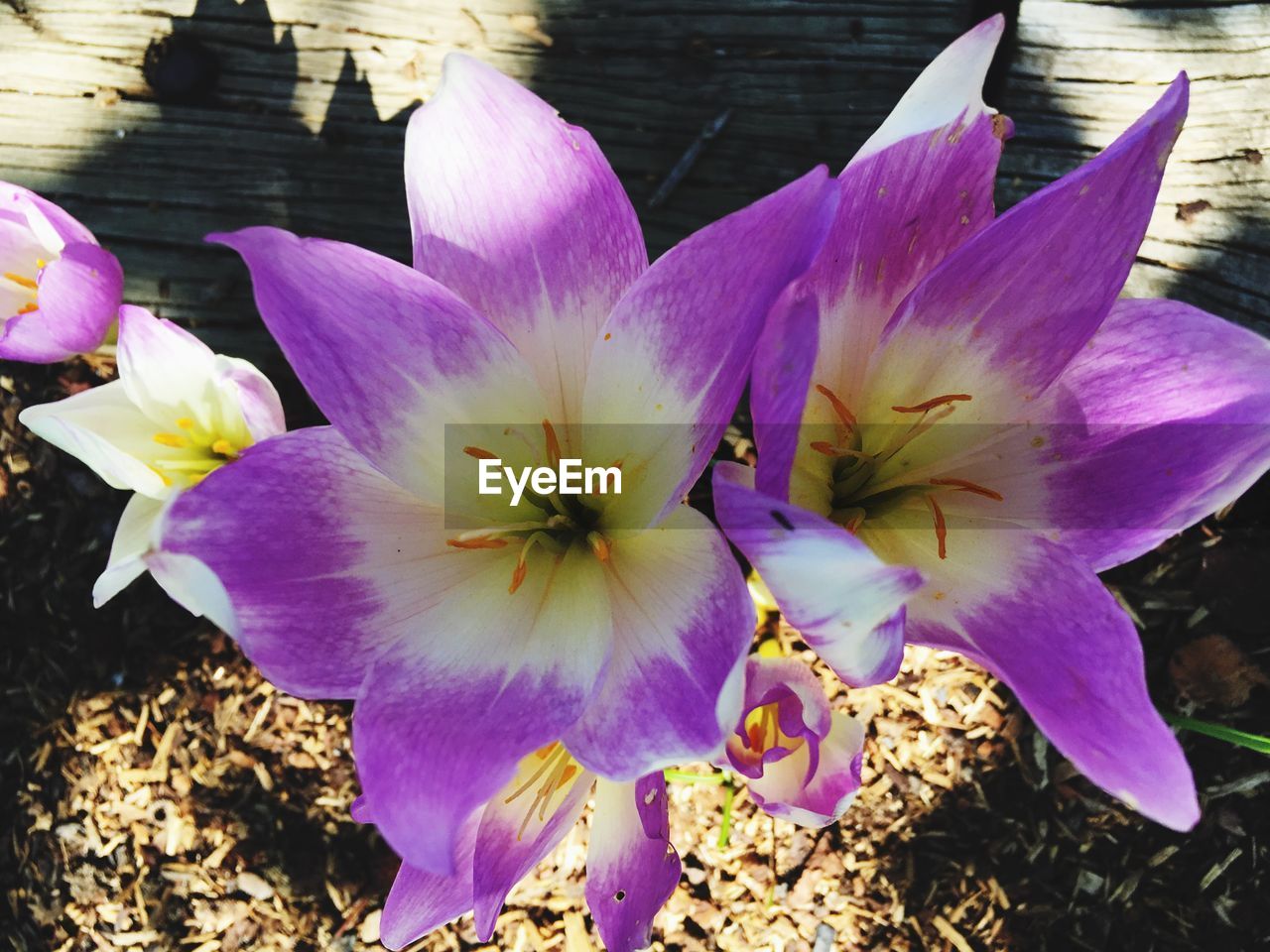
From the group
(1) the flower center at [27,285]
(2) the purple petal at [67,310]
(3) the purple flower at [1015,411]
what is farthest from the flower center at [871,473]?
(1) the flower center at [27,285]

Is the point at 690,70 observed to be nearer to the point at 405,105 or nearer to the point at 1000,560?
the point at 405,105

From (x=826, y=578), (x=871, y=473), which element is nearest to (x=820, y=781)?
(x=871, y=473)

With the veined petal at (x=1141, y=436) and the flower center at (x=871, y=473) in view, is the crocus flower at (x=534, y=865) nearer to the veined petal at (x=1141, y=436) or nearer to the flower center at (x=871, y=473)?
the flower center at (x=871, y=473)

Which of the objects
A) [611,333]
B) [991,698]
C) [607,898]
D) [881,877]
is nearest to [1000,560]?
[611,333]

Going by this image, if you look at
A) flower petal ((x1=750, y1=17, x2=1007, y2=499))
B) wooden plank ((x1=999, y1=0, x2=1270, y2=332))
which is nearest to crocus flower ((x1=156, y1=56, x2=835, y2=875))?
flower petal ((x1=750, y1=17, x2=1007, y2=499))

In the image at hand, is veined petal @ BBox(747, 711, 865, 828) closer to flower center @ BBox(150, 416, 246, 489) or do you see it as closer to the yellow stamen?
flower center @ BBox(150, 416, 246, 489)
